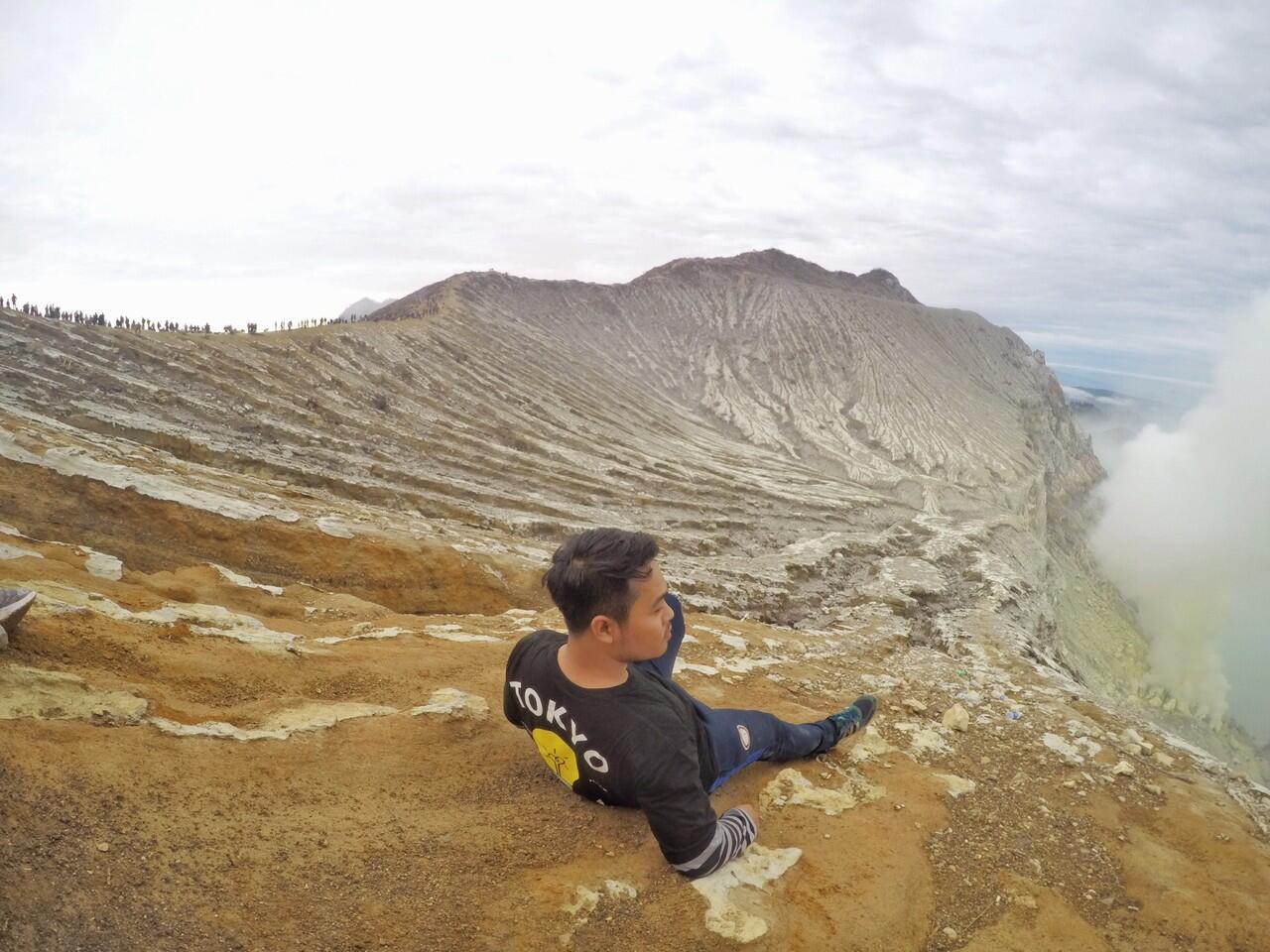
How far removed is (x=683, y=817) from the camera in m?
2.75

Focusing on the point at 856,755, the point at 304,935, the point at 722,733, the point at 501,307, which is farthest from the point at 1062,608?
the point at 501,307

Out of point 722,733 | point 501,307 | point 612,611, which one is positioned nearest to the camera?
point 612,611

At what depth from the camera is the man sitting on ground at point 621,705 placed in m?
2.76

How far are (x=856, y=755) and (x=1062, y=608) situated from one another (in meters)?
20.8

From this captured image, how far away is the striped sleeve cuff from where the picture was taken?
283cm

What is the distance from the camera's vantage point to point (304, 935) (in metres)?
2.41

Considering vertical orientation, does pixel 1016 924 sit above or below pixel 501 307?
below

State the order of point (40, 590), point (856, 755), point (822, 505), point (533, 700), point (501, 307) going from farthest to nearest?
1. point (501, 307)
2. point (822, 505)
3. point (40, 590)
4. point (856, 755)
5. point (533, 700)

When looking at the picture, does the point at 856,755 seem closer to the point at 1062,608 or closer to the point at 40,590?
the point at 40,590

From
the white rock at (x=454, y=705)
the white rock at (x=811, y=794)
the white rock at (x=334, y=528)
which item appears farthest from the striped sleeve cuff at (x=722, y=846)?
the white rock at (x=334, y=528)

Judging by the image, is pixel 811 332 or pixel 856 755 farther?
pixel 811 332

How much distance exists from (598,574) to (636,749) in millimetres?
717

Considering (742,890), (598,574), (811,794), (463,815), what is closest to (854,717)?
(811,794)

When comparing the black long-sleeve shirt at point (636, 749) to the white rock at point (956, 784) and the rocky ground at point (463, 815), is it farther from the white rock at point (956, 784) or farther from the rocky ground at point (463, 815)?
the white rock at point (956, 784)
